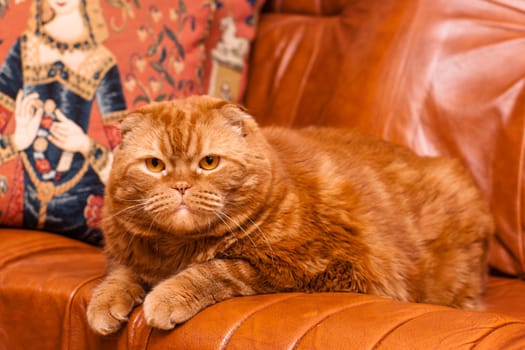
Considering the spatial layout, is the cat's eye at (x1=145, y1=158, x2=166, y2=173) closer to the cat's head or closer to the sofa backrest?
the cat's head

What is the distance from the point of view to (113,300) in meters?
1.34

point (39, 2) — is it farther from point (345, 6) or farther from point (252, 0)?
point (345, 6)

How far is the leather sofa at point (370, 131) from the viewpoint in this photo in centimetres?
113

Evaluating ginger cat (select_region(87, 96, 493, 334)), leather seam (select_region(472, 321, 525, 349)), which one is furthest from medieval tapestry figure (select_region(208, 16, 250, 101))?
leather seam (select_region(472, 321, 525, 349))

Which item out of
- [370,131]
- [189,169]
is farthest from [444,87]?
[189,169]

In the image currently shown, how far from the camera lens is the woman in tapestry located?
72.8 inches

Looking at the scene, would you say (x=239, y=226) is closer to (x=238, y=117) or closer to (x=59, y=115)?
(x=238, y=117)

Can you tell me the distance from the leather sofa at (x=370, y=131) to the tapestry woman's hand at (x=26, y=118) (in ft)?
0.82

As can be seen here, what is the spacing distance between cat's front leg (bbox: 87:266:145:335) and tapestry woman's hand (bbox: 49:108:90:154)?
Answer: 569mm

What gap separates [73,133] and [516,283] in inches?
50.1

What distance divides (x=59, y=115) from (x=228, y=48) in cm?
67

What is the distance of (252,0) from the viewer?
7.64ft

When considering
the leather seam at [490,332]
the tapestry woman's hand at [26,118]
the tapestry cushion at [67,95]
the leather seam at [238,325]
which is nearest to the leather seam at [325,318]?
the leather seam at [238,325]

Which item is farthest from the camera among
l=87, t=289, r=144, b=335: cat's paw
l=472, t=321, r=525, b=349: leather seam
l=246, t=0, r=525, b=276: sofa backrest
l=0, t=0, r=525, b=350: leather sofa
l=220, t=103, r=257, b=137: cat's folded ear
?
l=246, t=0, r=525, b=276: sofa backrest
